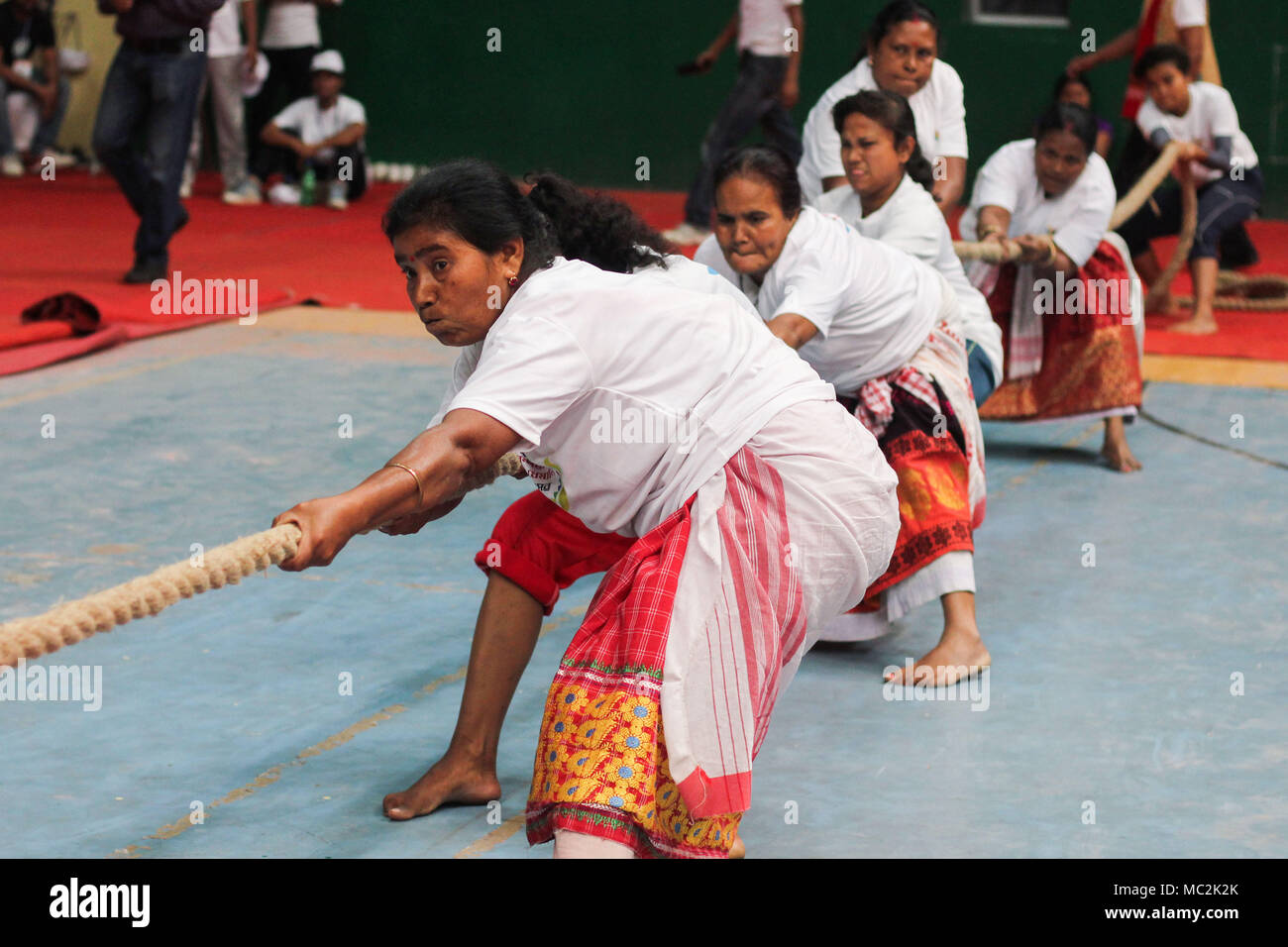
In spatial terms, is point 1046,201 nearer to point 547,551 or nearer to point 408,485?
point 547,551

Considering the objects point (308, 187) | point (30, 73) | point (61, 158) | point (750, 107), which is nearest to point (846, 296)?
point (750, 107)

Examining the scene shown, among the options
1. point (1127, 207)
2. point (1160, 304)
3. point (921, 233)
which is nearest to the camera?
point (921, 233)

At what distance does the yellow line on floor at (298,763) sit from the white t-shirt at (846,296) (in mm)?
933

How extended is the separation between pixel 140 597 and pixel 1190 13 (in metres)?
6.49

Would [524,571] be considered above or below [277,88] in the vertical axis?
above

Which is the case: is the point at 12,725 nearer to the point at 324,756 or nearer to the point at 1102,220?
the point at 324,756

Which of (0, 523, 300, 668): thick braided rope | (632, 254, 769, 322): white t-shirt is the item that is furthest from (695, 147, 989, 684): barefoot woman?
(0, 523, 300, 668): thick braided rope

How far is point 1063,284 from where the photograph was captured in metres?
5.11

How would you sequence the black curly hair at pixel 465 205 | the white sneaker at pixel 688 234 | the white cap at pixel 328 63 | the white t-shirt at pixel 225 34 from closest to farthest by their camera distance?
1. the black curly hair at pixel 465 205
2. the white sneaker at pixel 688 234
3. the white t-shirt at pixel 225 34
4. the white cap at pixel 328 63

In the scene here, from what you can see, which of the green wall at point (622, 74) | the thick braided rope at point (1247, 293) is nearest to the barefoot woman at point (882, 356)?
the thick braided rope at point (1247, 293)

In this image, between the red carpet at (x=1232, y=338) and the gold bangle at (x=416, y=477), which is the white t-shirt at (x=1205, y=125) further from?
the gold bangle at (x=416, y=477)

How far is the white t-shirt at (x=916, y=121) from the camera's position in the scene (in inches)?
190

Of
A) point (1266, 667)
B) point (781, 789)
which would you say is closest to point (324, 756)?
point (781, 789)

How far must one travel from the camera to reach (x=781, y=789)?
2852 mm
